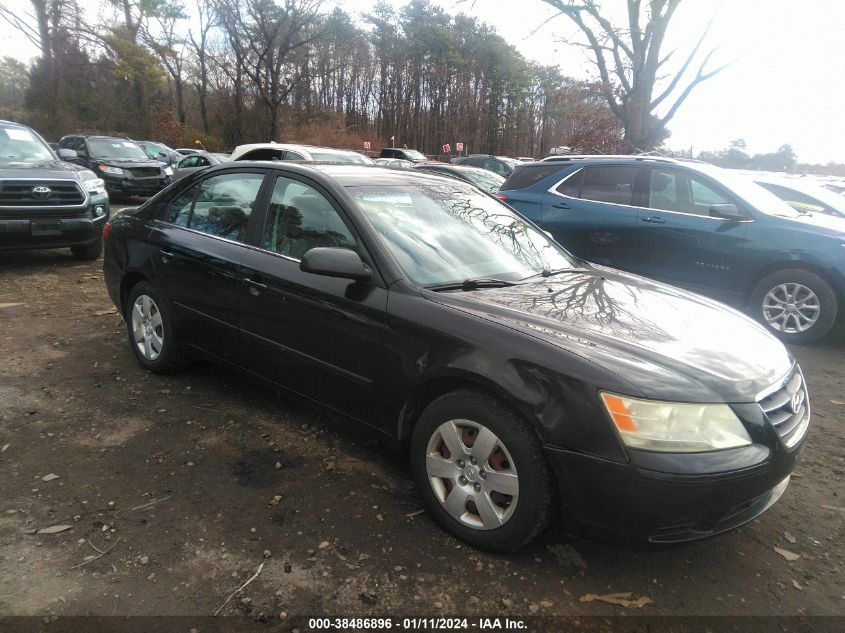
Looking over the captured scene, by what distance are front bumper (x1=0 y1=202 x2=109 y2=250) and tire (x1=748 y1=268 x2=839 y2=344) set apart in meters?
7.98

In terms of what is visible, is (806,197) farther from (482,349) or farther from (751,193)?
(482,349)

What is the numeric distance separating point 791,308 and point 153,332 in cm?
585

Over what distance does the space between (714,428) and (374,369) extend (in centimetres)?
150

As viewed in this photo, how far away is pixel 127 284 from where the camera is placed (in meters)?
4.49

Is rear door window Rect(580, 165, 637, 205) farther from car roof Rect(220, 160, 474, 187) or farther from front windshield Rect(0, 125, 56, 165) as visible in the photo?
front windshield Rect(0, 125, 56, 165)

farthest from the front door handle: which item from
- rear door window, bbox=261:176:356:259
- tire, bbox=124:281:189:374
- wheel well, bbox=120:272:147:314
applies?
wheel well, bbox=120:272:147:314

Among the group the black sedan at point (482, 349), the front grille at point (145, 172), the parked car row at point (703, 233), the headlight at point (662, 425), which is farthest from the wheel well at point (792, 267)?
the front grille at point (145, 172)

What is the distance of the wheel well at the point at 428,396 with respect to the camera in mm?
2408

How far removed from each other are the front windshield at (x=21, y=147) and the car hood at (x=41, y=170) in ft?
0.67

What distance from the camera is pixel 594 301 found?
2885 mm

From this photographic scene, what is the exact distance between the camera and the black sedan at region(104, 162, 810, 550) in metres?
2.14

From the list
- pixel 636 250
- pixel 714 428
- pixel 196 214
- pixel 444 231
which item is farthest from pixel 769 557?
pixel 636 250

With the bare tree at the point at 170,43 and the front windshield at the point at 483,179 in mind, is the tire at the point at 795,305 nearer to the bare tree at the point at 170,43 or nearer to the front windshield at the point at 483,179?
the front windshield at the point at 483,179

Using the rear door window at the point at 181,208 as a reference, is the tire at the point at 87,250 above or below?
below
